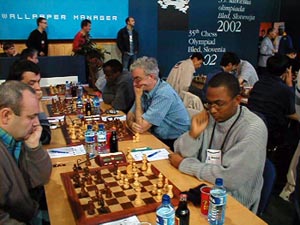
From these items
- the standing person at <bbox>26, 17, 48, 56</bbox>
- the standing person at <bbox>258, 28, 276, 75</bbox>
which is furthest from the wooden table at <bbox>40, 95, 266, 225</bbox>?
the standing person at <bbox>258, 28, 276, 75</bbox>

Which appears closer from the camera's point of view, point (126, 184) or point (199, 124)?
point (126, 184)

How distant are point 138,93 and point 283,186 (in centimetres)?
191

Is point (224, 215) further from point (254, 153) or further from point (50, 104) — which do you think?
point (50, 104)

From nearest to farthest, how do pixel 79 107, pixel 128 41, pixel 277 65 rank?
pixel 277 65
pixel 79 107
pixel 128 41

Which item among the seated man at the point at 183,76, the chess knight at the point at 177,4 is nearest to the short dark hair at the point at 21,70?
the seated man at the point at 183,76

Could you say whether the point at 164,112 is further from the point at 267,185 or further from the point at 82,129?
the point at 267,185

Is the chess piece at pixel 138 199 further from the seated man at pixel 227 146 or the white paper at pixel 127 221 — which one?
the seated man at pixel 227 146

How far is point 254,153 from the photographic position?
1.76m

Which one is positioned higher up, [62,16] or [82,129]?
[62,16]

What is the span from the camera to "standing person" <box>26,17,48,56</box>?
23.1 ft

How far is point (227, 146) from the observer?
1.92m

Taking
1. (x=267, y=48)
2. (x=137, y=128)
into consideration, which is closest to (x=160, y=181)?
(x=137, y=128)

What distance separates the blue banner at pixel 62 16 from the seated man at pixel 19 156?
20.0ft

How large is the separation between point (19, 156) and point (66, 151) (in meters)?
0.54
